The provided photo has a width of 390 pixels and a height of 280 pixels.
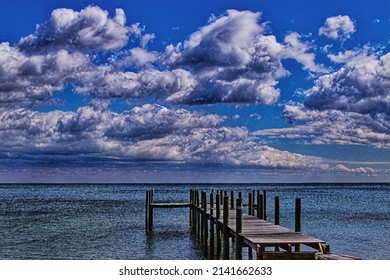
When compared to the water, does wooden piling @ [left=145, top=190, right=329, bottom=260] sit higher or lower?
higher

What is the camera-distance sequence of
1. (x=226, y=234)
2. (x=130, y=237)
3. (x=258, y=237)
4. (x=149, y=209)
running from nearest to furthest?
(x=258, y=237), (x=226, y=234), (x=130, y=237), (x=149, y=209)

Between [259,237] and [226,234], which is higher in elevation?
[259,237]

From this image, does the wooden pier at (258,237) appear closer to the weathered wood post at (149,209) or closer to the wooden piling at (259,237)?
the wooden piling at (259,237)

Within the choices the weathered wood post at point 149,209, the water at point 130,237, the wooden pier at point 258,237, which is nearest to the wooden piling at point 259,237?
the wooden pier at point 258,237

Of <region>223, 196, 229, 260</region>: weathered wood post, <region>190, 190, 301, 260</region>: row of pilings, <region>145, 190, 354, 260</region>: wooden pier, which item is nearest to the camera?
<region>145, 190, 354, 260</region>: wooden pier

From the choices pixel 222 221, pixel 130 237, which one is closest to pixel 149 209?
pixel 130 237

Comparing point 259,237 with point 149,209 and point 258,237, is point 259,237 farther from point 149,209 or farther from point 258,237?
point 149,209

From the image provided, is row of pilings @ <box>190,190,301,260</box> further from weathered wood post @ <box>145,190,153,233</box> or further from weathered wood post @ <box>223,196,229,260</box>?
weathered wood post @ <box>145,190,153,233</box>

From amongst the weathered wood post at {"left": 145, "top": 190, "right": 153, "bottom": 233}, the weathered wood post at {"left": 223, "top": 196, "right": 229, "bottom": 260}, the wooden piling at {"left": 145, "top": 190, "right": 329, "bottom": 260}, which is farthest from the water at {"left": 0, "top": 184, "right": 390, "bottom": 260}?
the weathered wood post at {"left": 223, "top": 196, "right": 229, "bottom": 260}

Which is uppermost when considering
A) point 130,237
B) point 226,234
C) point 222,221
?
point 222,221

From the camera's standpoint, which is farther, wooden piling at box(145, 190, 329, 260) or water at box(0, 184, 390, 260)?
water at box(0, 184, 390, 260)

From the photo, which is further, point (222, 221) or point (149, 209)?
point (149, 209)
